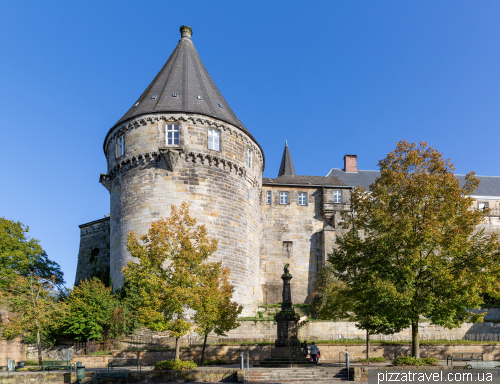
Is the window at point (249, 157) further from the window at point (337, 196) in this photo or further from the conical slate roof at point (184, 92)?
the window at point (337, 196)

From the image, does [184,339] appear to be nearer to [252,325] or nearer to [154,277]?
[252,325]

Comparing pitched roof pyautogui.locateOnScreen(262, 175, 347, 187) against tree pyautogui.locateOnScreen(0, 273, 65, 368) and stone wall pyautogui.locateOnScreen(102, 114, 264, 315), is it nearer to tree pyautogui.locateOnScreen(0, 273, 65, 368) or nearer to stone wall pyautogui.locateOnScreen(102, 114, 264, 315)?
stone wall pyautogui.locateOnScreen(102, 114, 264, 315)

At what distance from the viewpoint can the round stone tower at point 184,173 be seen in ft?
106

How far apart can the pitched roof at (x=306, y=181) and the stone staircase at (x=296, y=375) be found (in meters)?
25.6

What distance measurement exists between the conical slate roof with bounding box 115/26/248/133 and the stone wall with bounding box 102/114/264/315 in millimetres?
820

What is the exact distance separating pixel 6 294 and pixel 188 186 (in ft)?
39.5

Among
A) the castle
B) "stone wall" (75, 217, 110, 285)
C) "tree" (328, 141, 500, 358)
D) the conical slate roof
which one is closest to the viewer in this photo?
"tree" (328, 141, 500, 358)

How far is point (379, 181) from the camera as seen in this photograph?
22047 millimetres

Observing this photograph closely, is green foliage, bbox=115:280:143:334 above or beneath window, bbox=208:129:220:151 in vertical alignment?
beneath

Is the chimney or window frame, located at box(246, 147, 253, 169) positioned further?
the chimney

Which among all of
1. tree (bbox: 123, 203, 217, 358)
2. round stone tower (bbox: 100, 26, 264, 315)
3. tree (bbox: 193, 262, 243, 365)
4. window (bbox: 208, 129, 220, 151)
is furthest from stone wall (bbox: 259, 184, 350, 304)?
tree (bbox: 123, 203, 217, 358)

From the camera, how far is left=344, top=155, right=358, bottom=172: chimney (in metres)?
52.8

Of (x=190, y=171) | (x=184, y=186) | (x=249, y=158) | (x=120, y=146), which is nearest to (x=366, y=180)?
(x=249, y=158)

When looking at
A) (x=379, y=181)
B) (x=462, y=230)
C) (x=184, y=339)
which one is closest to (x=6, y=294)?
(x=184, y=339)
